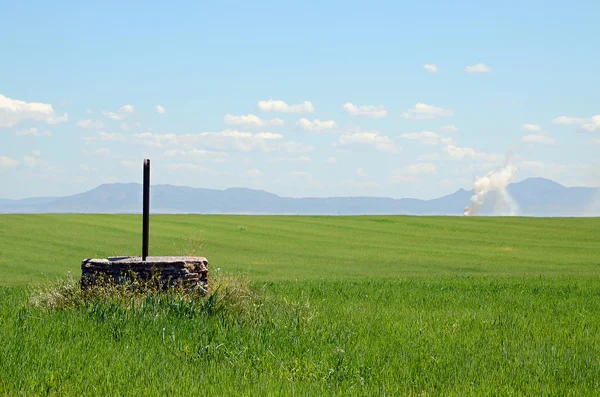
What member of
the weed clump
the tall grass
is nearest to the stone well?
the weed clump

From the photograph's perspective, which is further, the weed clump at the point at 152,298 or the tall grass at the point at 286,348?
the weed clump at the point at 152,298

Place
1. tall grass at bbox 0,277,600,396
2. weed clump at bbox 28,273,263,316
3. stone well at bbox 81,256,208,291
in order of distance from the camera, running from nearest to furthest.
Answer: tall grass at bbox 0,277,600,396 < weed clump at bbox 28,273,263,316 < stone well at bbox 81,256,208,291

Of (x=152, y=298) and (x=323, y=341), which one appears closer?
(x=323, y=341)

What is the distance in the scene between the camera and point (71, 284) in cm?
1493

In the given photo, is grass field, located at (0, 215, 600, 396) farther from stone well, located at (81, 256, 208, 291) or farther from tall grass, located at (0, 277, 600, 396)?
stone well, located at (81, 256, 208, 291)

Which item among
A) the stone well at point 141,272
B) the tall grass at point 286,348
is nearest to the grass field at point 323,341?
the tall grass at point 286,348

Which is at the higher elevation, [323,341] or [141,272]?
[141,272]

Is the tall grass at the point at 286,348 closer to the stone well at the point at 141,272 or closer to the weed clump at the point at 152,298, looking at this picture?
the weed clump at the point at 152,298

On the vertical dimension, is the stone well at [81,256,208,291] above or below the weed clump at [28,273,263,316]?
above

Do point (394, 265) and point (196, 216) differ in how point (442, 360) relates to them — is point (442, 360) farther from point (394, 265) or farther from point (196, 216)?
point (196, 216)

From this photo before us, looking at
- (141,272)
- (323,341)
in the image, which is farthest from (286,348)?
(141,272)

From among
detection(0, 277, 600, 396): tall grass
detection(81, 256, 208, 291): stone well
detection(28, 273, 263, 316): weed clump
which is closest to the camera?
detection(0, 277, 600, 396): tall grass

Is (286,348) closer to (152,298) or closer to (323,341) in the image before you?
(323,341)

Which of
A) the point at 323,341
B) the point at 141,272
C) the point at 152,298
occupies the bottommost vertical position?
the point at 323,341
